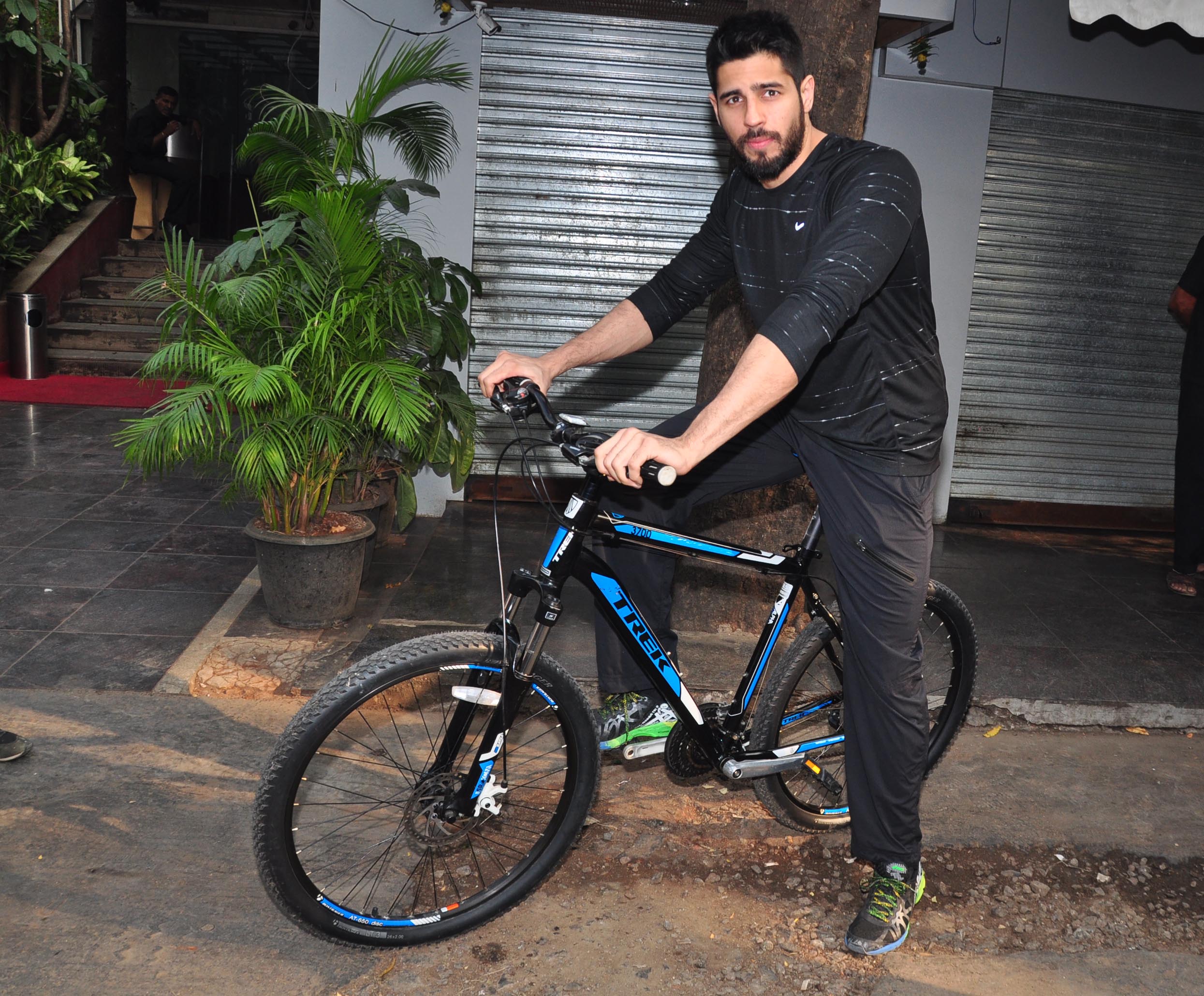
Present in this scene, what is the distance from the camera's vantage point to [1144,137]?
7570 mm

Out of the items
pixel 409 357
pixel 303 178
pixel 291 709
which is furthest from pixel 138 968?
pixel 303 178

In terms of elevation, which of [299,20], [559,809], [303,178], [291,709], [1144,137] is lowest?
[291,709]

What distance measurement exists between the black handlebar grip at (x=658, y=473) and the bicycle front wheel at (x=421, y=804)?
2.10 ft

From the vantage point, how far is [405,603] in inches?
215

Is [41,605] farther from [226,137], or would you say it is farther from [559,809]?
[226,137]

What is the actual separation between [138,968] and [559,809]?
113 cm

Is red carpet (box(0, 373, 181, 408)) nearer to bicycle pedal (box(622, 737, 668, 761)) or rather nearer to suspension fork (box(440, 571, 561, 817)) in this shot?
bicycle pedal (box(622, 737, 668, 761))

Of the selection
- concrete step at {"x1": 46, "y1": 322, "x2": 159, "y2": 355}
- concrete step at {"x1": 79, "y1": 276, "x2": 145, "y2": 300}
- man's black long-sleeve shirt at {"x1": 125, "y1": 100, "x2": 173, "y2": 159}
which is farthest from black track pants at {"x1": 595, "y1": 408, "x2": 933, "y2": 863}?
man's black long-sleeve shirt at {"x1": 125, "y1": 100, "x2": 173, "y2": 159}

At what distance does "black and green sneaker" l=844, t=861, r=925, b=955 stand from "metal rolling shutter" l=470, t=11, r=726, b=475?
4.33 m

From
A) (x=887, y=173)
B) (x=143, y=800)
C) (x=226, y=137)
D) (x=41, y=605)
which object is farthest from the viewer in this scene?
(x=226, y=137)

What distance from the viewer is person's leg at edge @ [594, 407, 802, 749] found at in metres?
3.20

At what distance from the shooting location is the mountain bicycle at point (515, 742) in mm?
2750

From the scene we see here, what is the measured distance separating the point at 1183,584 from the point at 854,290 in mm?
4813

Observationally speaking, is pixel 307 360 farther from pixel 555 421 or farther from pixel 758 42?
pixel 758 42
